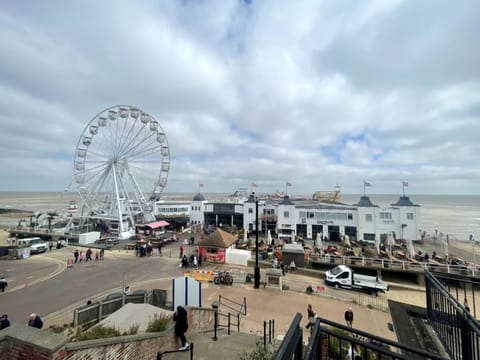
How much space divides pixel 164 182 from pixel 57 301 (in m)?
23.2

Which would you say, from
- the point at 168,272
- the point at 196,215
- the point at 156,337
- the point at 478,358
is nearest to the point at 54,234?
the point at 196,215

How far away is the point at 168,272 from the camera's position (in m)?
17.3

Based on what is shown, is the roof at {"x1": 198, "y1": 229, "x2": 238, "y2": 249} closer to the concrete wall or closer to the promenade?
the promenade

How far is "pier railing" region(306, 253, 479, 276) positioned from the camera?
62.1 ft

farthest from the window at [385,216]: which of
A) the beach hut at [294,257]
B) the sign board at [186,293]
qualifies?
the sign board at [186,293]

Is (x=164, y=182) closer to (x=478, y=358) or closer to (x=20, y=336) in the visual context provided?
(x=20, y=336)

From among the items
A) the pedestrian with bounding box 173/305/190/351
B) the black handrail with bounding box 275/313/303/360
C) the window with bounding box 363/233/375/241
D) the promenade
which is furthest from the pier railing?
the black handrail with bounding box 275/313/303/360

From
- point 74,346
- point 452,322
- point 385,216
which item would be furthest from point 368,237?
point 74,346

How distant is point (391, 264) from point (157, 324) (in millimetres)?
21128

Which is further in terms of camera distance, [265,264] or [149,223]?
[149,223]

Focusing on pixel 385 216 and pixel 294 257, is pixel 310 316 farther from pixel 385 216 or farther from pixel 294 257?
pixel 385 216

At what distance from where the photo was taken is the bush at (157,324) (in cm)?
Result: 631

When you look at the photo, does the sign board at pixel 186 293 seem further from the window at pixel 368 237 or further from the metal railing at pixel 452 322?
the window at pixel 368 237

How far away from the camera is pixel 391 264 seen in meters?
Answer: 20.5
